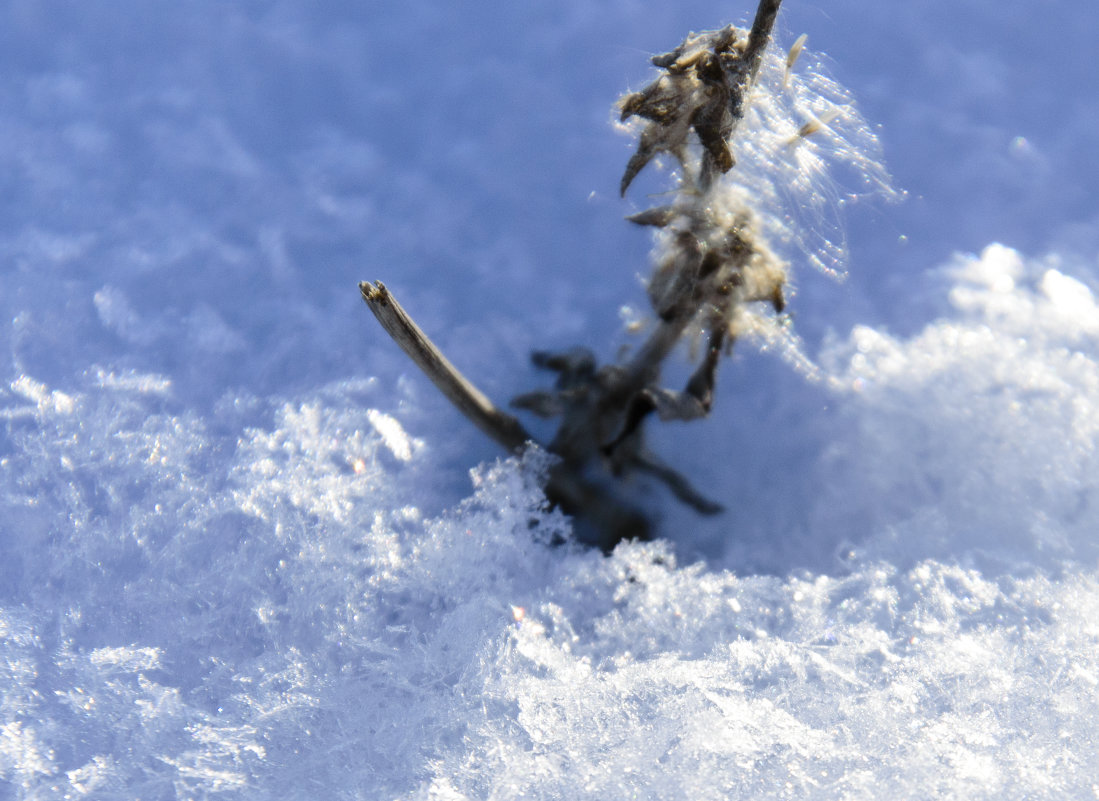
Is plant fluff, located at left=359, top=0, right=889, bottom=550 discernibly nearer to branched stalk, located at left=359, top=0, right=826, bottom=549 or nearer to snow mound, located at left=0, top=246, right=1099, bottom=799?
branched stalk, located at left=359, top=0, right=826, bottom=549

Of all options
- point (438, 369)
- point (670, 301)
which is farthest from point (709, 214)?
point (438, 369)

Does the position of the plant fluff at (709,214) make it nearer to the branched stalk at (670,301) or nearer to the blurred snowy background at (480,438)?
the branched stalk at (670,301)

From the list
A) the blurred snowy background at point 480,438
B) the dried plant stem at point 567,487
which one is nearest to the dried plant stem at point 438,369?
the dried plant stem at point 567,487

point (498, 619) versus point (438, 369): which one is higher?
point (438, 369)

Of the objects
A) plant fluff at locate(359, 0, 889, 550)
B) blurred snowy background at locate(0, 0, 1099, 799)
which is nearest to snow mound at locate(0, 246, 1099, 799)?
blurred snowy background at locate(0, 0, 1099, 799)

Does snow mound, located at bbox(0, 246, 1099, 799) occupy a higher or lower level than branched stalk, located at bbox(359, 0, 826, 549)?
lower

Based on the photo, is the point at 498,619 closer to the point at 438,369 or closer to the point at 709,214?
the point at 438,369

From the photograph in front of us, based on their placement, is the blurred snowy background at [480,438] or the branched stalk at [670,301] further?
the blurred snowy background at [480,438]
